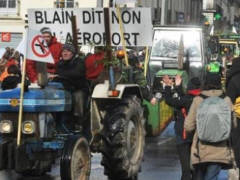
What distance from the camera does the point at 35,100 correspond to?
26.0ft

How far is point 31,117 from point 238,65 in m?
2.58

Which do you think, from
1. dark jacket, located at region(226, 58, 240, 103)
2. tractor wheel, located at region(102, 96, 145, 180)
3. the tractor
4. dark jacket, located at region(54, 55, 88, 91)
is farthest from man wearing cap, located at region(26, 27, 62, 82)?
dark jacket, located at region(226, 58, 240, 103)

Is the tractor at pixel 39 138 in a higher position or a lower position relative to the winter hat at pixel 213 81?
lower

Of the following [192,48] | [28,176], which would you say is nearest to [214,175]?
[28,176]

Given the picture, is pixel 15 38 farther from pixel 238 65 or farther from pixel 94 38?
pixel 238 65

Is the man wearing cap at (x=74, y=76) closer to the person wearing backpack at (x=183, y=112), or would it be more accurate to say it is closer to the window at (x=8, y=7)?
the person wearing backpack at (x=183, y=112)

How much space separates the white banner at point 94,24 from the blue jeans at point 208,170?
3683 mm

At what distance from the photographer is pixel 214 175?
711 centimetres

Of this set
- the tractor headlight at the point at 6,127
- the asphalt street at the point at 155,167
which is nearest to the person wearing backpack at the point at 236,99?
the asphalt street at the point at 155,167

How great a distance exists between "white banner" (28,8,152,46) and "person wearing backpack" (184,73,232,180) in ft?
11.4

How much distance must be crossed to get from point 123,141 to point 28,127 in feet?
4.63

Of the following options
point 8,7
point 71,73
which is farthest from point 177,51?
point 8,7

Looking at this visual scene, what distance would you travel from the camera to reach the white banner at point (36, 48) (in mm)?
7867

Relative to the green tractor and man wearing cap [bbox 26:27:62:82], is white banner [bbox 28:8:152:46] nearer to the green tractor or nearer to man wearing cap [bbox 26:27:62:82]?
man wearing cap [bbox 26:27:62:82]
